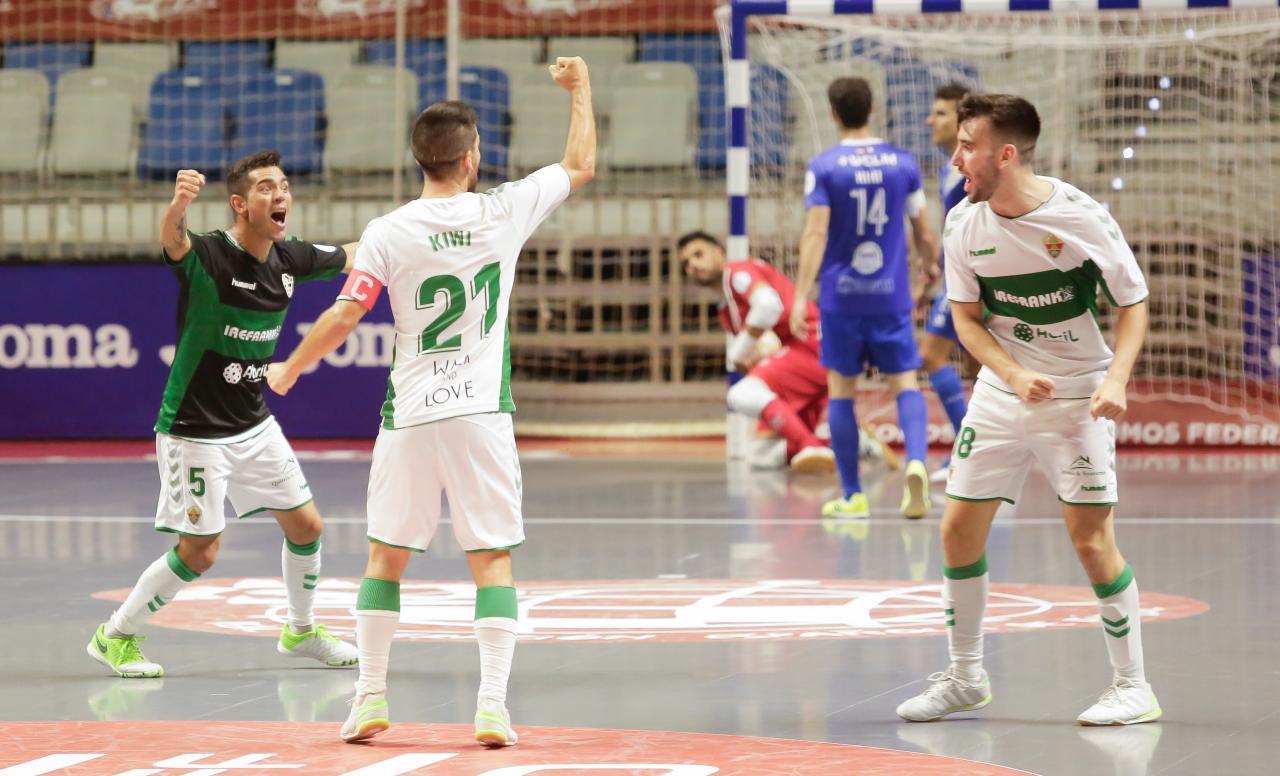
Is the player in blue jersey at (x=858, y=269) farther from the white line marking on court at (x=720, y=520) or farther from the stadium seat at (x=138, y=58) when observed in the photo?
the stadium seat at (x=138, y=58)

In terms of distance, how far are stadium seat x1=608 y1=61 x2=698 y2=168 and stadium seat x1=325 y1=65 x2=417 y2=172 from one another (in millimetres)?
1920

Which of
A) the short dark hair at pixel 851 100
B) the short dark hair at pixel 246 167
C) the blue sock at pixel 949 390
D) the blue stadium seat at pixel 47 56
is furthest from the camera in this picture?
the blue stadium seat at pixel 47 56

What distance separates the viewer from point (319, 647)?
227 inches

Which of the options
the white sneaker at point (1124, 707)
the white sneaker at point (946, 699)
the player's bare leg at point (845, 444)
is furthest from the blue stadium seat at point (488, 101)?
the white sneaker at point (1124, 707)

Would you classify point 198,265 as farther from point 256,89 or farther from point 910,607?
point 256,89

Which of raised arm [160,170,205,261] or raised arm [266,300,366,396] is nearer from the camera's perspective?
raised arm [266,300,366,396]

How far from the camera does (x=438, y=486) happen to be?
472cm

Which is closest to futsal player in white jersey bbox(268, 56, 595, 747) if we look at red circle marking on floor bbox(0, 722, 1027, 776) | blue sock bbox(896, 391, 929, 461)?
red circle marking on floor bbox(0, 722, 1027, 776)

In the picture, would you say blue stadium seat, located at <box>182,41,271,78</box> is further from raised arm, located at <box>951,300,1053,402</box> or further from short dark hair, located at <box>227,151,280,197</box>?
raised arm, located at <box>951,300,1053,402</box>

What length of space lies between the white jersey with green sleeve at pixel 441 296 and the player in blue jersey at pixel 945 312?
4.94 m

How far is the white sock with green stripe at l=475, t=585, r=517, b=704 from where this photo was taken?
15.1 ft

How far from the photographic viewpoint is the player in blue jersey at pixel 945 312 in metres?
9.64

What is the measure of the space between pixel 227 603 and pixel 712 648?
87.0 inches

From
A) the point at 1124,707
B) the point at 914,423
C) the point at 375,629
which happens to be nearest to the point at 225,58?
the point at 914,423
